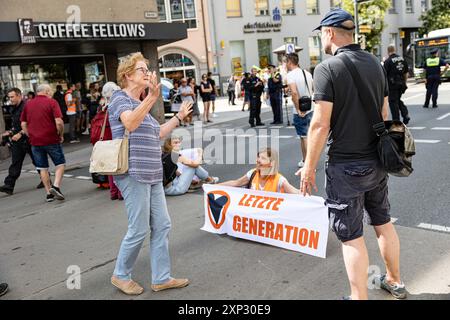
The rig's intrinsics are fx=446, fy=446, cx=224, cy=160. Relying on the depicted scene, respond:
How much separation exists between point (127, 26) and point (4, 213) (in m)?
8.62

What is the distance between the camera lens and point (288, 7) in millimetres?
35312

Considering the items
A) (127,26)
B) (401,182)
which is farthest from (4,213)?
(127,26)

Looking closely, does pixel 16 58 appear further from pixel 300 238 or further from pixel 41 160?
pixel 300 238

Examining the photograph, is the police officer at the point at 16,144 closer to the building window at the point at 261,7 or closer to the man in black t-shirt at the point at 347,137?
the man in black t-shirt at the point at 347,137

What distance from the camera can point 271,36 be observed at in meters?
34.6

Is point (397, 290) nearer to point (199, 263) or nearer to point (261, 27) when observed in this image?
point (199, 263)

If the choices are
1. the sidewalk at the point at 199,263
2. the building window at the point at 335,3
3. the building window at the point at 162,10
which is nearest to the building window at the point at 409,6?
the building window at the point at 335,3

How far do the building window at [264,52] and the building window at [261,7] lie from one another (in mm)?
2041

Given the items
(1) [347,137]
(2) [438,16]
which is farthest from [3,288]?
(2) [438,16]

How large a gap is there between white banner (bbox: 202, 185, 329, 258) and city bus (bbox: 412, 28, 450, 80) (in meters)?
22.6

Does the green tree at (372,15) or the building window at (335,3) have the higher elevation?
the building window at (335,3)

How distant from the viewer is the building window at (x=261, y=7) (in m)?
34.2

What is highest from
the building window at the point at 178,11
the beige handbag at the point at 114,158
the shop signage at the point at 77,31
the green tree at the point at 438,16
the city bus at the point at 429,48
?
the building window at the point at 178,11

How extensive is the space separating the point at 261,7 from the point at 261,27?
5.22ft
